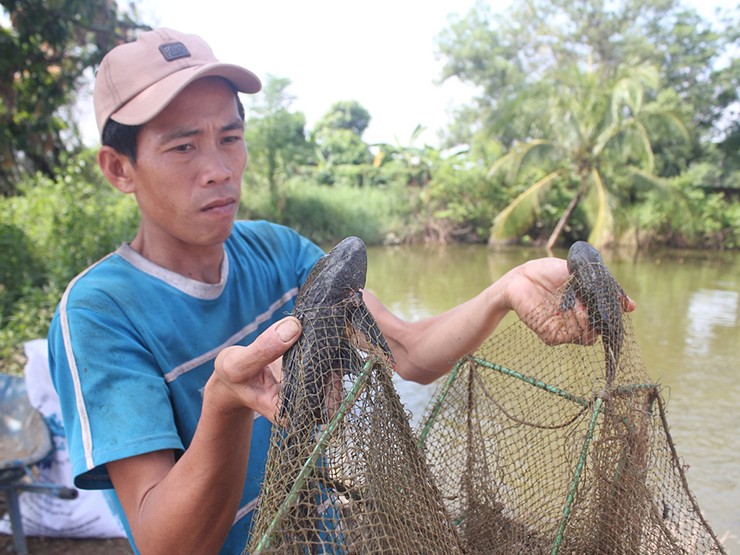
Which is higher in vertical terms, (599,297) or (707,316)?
(599,297)

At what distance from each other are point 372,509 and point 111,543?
2.70 meters

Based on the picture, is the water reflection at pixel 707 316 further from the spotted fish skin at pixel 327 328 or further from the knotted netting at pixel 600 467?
the spotted fish skin at pixel 327 328

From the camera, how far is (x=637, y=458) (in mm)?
1641

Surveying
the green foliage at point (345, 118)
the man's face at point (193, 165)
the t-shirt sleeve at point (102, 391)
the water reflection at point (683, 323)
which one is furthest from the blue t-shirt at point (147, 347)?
the green foliage at point (345, 118)

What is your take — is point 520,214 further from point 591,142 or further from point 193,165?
point 193,165

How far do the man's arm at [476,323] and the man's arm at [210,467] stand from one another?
0.80 meters

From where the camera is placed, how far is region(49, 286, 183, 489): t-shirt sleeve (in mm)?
1320

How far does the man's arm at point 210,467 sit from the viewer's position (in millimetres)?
1106

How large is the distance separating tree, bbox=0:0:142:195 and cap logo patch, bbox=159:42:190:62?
4.57 metres

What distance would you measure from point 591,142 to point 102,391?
2213cm

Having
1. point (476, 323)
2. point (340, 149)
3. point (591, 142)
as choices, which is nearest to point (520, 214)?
point (591, 142)

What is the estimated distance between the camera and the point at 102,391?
4.47 ft

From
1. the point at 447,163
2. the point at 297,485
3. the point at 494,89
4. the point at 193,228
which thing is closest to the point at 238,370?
the point at 297,485

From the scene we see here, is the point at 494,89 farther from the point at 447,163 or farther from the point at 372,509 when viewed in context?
the point at 372,509
